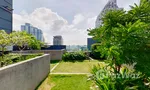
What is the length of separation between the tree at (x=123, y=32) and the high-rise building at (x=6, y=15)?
88.6ft

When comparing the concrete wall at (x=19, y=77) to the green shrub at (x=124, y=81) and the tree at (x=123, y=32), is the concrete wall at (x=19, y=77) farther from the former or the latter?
the tree at (x=123, y=32)

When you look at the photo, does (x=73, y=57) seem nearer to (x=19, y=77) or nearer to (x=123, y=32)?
(x=19, y=77)

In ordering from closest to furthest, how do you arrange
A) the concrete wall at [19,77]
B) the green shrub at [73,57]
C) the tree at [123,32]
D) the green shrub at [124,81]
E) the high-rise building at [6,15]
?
the concrete wall at [19,77]
the tree at [123,32]
the green shrub at [124,81]
the green shrub at [73,57]
the high-rise building at [6,15]

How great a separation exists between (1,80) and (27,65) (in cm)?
281

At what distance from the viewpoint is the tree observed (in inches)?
230

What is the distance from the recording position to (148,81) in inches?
266

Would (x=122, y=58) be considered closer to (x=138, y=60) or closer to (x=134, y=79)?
(x=138, y=60)

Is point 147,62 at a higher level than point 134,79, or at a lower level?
higher

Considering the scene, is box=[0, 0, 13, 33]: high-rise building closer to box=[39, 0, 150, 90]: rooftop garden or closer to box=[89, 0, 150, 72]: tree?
box=[39, 0, 150, 90]: rooftop garden

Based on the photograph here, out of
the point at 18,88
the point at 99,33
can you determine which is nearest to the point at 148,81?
the point at 99,33

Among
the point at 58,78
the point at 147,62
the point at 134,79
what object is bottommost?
the point at 58,78

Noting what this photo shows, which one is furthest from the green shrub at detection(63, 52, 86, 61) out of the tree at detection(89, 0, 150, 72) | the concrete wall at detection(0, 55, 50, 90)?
the tree at detection(89, 0, 150, 72)

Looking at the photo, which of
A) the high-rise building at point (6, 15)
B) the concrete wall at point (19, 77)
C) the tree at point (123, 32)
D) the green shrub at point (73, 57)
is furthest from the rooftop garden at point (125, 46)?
the high-rise building at point (6, 15)

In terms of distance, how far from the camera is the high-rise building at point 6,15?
31125mm
